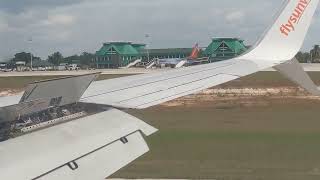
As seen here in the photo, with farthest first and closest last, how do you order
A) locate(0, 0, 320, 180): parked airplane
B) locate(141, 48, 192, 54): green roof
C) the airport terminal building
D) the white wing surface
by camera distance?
locate(141, 48, 192, 54): green roof → the airport terminal building → the white wing surface → locate(0, 0, 320, 180): parked airplane

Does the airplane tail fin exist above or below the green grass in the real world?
above

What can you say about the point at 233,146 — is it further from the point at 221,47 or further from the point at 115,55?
the point at 115,55

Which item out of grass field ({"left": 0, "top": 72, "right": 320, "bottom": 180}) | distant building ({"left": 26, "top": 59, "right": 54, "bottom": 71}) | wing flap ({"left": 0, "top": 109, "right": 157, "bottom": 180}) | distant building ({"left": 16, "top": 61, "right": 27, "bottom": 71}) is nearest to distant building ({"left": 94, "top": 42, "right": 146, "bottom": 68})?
distant building ({"left": 26, "top": 59, "right": 54, "bottom": 71})

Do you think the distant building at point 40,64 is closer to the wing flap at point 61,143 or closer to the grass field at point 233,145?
the grass field at point 233,145

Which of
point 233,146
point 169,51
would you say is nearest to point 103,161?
point 233,146

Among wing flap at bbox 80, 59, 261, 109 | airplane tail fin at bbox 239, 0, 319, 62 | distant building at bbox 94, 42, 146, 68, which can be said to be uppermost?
distant building at bbox 94, 42, 146, 68

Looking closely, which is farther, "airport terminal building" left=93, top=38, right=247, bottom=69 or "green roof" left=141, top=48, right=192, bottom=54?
"green roof" left=141, top=48, right=192, bottom=54

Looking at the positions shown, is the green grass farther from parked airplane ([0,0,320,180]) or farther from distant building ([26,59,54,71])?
distant building ([26,59,54,71])

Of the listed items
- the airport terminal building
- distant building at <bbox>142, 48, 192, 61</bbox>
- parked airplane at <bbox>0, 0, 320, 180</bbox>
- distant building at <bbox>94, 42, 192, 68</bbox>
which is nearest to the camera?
parked airplane at <bbox>0, 0, 320, 180</bbox>

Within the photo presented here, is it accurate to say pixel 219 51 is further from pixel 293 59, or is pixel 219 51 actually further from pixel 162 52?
pixel 293 59
